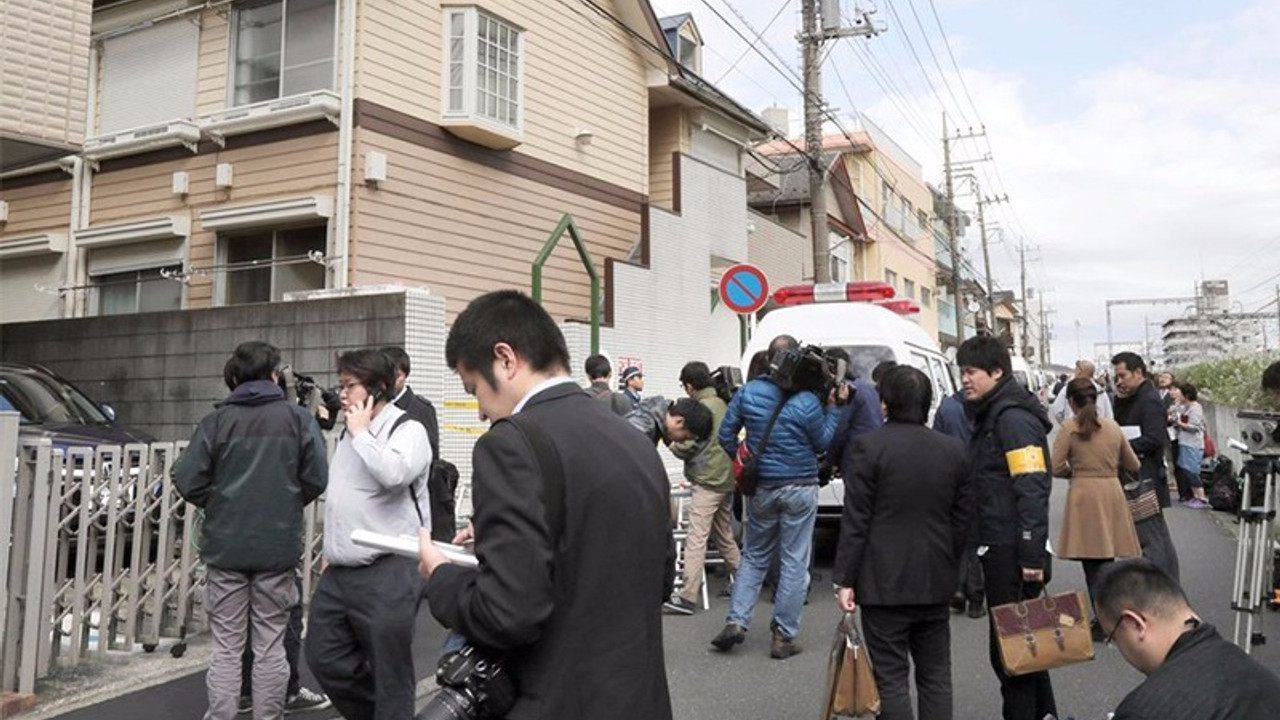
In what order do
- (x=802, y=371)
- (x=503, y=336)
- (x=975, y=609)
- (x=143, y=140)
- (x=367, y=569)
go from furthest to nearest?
(x=143, y=140) → (x=975, y=609) → (x=802, y=371) → (x=367, y=569) → (x=503, y=336)

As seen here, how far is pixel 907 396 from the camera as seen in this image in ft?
14.2

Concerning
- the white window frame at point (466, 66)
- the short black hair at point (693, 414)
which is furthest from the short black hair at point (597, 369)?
the white window frame at point (466, 66)

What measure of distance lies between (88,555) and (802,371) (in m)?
4.55

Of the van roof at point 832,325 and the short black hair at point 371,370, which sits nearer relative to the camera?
the short black hair at point 371,370

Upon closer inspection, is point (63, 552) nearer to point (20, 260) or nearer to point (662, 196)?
point (20, 260)

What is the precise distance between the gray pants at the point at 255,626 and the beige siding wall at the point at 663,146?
14.2 meters

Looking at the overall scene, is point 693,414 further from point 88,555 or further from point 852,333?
point 88,555

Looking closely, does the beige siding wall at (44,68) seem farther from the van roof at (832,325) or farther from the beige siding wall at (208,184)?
the van roof at (832,325)

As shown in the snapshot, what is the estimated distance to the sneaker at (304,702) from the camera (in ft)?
16.5

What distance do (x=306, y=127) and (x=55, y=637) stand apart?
770 cm

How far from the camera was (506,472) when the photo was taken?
2.04 meters

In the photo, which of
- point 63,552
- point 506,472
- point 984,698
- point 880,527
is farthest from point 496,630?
point 63,552

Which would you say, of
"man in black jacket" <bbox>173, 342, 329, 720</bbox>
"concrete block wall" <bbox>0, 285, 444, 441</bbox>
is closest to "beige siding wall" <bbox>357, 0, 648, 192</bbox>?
"concrete block wall" <bbox>0, 285, 444, 441</bbox>

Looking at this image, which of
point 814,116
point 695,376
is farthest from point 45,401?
point 814,116
